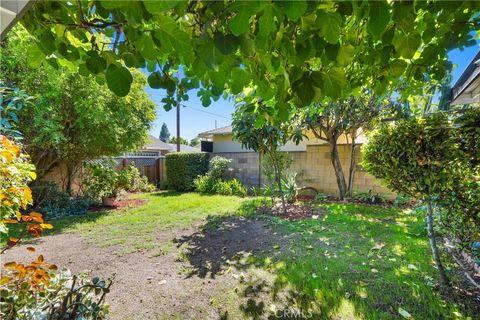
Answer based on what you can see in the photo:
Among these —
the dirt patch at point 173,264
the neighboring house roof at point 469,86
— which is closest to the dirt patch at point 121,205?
the dirt patch at point 173,264

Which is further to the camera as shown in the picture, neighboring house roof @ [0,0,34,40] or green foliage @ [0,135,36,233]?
green foliage @ [0,135,36,233]

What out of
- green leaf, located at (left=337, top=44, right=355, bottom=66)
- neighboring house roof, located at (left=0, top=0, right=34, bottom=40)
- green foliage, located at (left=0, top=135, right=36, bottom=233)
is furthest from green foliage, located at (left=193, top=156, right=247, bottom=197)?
neighboring house roof, located at (left=0, top=0, right=34, bottom=40)

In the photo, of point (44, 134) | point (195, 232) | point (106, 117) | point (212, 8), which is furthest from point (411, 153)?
point (44, 134)

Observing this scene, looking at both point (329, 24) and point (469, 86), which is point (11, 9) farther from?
point (469, 86)

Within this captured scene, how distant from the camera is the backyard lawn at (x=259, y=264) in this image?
2.46 meters

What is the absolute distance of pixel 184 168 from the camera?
36.6 feet

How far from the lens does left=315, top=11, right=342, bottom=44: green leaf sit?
1.02m

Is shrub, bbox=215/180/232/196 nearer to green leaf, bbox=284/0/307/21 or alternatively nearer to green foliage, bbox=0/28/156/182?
green foliage, bbox=0/28/156/182

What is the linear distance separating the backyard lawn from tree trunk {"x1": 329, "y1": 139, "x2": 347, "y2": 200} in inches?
71.6

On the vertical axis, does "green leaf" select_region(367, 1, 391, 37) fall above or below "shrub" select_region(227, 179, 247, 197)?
above

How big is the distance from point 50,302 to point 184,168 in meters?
9.44

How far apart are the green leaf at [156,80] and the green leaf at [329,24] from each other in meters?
0.93

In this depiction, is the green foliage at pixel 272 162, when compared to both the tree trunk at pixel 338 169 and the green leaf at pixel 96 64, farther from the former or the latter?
the green leaf at pixel 96 64

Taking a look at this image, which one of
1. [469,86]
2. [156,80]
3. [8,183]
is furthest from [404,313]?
[469,86]
